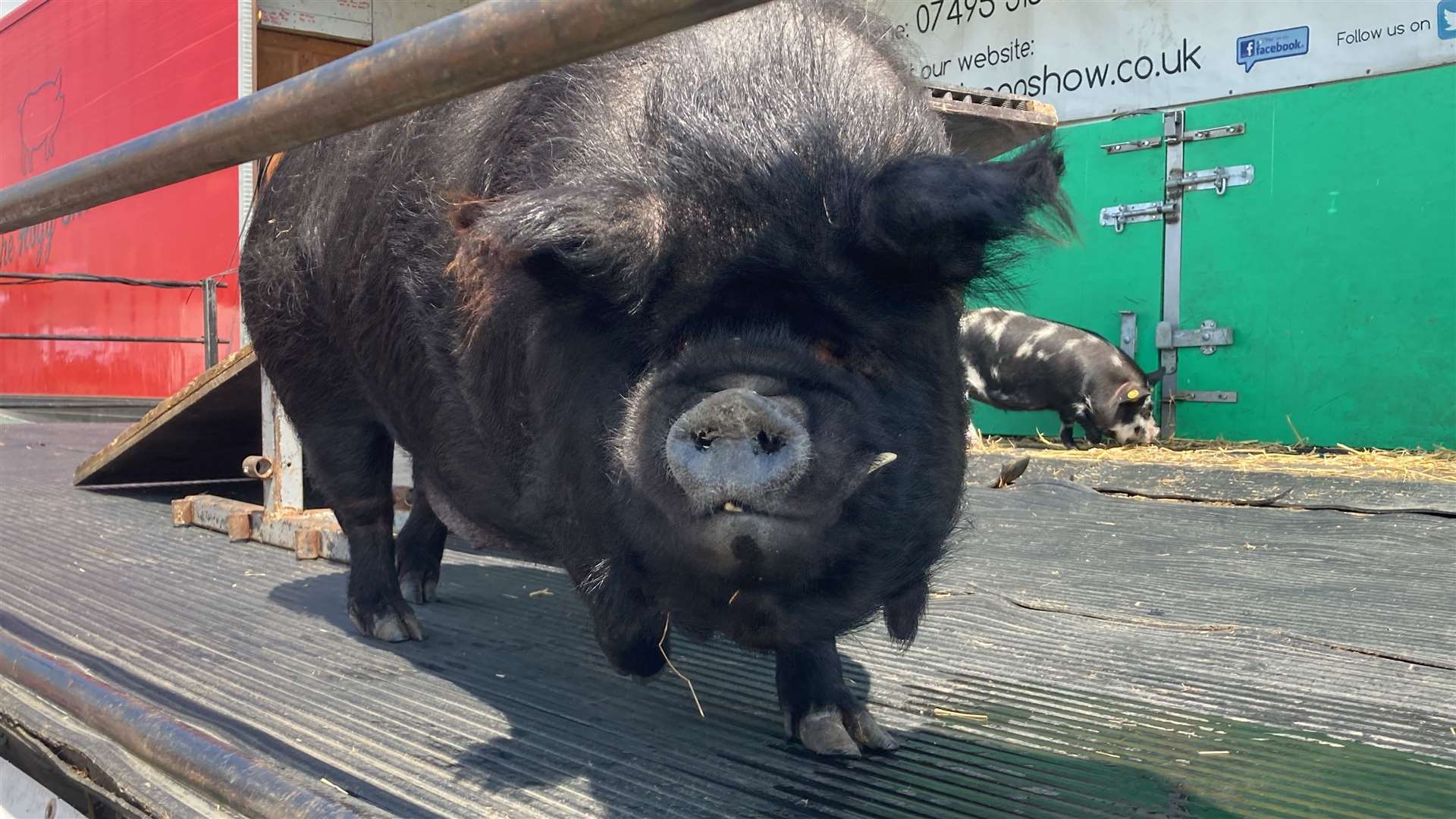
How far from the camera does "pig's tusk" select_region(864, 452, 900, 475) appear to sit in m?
1.82

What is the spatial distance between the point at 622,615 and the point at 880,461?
668 millimetres

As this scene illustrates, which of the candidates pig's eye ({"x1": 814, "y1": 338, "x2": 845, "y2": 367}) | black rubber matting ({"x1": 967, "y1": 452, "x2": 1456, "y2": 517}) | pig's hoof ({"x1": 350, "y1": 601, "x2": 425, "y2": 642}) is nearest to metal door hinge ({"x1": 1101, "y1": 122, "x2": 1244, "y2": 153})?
black rubber matting ({"x1": 967, "y1": 452, "x2": 1456, "y2": 517})

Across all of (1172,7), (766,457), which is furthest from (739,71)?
(1172,7)

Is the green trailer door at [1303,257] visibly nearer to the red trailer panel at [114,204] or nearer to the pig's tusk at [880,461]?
the pig's tusk at [880,461]

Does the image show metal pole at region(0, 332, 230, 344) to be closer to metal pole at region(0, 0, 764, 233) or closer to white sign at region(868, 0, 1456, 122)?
white sign at region(868, 0, 1456, 122)

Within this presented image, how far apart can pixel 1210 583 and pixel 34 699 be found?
A: 3198 mm

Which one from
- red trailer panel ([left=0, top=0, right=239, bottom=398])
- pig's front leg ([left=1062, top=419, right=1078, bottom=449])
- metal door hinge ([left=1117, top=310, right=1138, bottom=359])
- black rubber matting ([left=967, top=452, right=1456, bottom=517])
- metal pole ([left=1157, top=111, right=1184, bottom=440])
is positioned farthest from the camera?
red trailer panel ([left=0, top=0, right=239, bottom=398])

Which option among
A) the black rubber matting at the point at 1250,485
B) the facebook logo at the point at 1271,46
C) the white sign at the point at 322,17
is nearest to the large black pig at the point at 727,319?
the black rubber matting at the point at 1250,485

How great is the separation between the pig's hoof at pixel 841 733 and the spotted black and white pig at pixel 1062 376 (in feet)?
19.1

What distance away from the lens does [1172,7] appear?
7.88m

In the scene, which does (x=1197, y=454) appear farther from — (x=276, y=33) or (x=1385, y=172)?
(x=276, y=33)

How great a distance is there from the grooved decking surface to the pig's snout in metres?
0.64

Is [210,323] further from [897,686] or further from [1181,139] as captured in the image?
[897,686]

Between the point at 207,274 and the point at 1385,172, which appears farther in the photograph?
the point at 207,274
